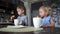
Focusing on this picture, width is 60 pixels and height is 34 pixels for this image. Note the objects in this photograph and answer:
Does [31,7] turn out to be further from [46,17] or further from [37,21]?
[37,21]

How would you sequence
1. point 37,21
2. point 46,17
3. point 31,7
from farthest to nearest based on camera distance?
point 31,7 → point 46,17 → point 37,21

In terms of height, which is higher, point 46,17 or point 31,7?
point 31,7

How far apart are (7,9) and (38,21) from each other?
6.41 feet

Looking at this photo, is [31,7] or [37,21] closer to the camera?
[37,21]

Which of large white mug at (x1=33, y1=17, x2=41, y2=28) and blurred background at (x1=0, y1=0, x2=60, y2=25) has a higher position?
blurred background at (x1=0, y1=0, x2=60, y2=25)

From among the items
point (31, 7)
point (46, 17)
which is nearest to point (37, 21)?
point (46, 17)

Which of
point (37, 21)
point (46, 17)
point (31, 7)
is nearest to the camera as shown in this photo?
point (37, 21)

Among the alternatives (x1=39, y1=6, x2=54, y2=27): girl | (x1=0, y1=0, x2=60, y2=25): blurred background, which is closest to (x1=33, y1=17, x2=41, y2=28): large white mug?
(x1=39, y1=6, x2=54, y2=27): girl

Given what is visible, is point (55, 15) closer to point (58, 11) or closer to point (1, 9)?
point (58, 11)

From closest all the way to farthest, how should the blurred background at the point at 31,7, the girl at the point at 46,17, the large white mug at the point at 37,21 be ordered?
the large white mug at the point at 37,21 < the girl at the point at 46,17 < the blurred background at the point at 31,7

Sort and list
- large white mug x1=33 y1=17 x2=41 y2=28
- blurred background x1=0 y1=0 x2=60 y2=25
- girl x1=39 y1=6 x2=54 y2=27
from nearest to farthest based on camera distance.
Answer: large white mug x1=33 y1=17 x2=41 y2=28 < girl x1=39 y1=6 x2=54 y2=27 < blurred background x1=0 y1=0 x2=60 y2=25

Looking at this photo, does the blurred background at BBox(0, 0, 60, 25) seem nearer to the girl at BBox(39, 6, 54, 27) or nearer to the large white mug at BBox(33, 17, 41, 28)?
the girl at BBox(39, 6, 54, 27)

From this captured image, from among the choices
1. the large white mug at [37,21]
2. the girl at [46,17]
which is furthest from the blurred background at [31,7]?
the large white mug at [37,21]

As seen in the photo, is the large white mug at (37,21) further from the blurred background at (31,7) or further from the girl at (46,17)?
the blurred background at (31,7)
